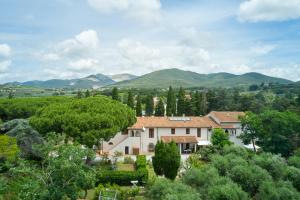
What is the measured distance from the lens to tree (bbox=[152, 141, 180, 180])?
99.0 feet

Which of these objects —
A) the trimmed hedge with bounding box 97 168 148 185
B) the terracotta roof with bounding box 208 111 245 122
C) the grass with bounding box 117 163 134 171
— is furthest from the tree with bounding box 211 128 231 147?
the trimmed hedge with bounding box 97 168 148 185

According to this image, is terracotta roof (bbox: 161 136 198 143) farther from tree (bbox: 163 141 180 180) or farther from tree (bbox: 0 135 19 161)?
tree (bbox: 0 135 19 161)

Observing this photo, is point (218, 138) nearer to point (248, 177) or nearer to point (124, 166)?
point (124, 166)

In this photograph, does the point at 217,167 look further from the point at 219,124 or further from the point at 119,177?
the point at 219,124

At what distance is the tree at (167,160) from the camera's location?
30.2 m

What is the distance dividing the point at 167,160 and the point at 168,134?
16.7 m

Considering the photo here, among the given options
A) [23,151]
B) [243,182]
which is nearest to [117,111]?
[23,151]

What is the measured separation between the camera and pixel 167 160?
30.1 metres

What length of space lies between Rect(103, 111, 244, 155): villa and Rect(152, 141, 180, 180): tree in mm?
14082

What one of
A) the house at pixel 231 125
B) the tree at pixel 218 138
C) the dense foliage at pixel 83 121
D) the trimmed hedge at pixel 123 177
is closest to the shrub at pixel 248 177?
the trimmed hedge at pixel 123 177

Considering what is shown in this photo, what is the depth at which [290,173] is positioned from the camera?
80.3 feet

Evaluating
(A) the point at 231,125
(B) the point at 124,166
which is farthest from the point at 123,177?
(A) the point at 231,125

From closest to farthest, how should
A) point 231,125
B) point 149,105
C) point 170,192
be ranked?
point 170,192 < point 231,125 < point 149,105

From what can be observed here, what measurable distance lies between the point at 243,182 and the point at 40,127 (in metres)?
21.0
